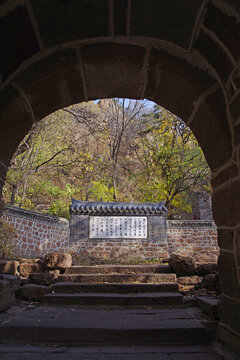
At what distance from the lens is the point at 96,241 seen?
29.3 ft

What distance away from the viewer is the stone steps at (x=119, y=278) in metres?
4.55

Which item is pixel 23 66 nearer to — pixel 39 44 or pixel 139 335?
pixel 39 44

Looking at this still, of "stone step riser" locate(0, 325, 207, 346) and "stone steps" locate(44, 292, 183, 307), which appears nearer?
"stone step riser" locate(0, 325, 207, 346)

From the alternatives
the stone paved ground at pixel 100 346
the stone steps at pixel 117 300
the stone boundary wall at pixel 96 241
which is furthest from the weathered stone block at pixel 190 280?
the stone boundary wall at pixel 96 241

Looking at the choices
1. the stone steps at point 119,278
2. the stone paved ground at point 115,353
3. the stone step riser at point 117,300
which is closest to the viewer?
the stone paved ground at point 115,353

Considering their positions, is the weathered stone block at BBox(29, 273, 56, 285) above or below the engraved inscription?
below

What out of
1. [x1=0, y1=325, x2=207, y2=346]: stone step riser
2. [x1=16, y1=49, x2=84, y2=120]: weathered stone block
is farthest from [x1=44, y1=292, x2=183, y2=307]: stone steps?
[x1=16, y1=49, x2=84, y2=120]: weathered stone block

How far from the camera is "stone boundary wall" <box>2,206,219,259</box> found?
29.0 ft

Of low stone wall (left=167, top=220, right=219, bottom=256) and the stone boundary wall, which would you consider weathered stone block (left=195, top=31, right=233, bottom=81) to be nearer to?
the stone boundary wall

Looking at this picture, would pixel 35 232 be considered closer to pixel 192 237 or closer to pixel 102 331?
pixel 192 237

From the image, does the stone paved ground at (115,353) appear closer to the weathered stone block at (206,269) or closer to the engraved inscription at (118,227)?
the weathered stone block at (206,269)

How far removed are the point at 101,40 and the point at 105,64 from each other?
17cm

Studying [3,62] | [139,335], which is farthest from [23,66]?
[139,335]

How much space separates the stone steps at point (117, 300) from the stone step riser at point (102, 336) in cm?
121
